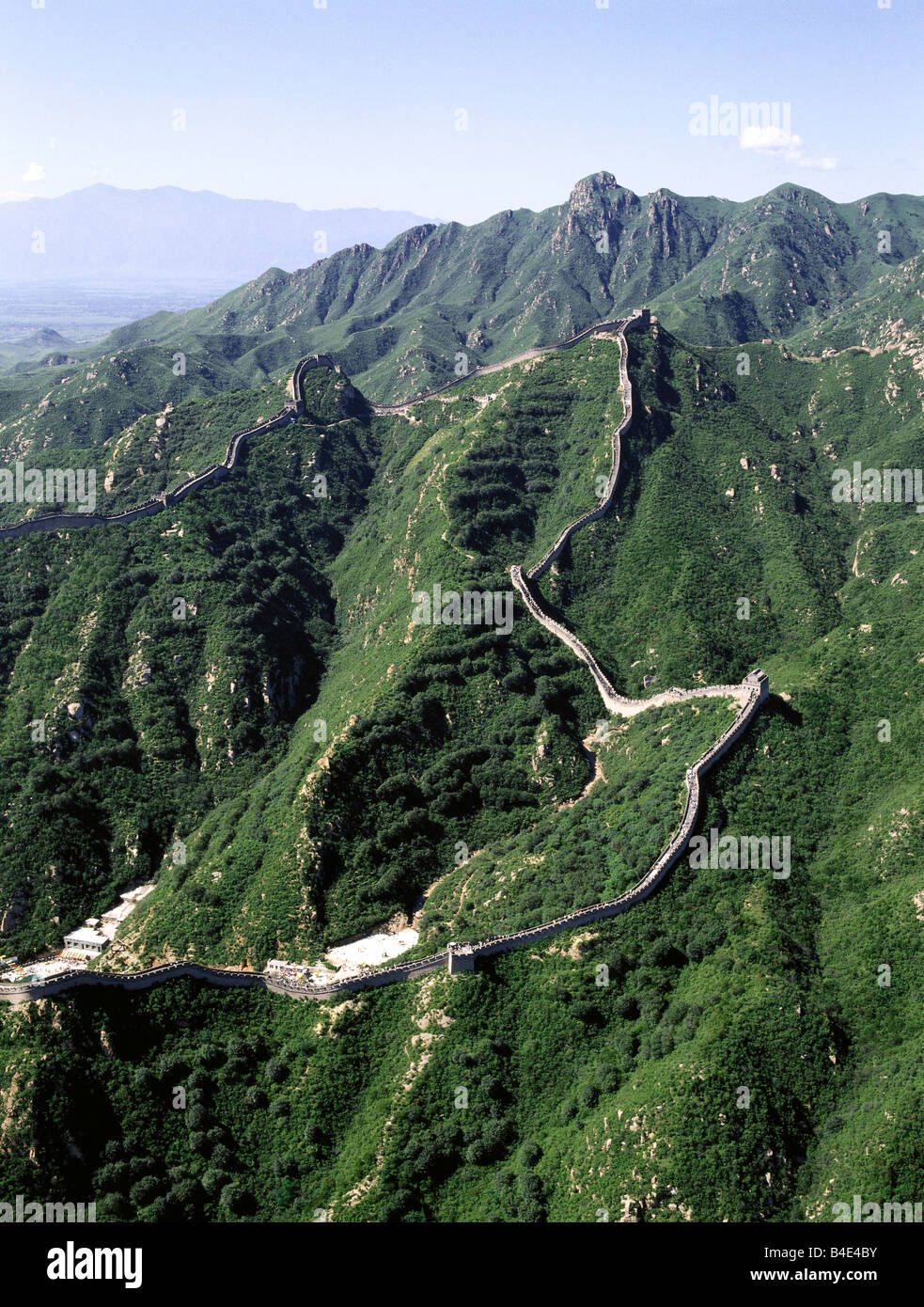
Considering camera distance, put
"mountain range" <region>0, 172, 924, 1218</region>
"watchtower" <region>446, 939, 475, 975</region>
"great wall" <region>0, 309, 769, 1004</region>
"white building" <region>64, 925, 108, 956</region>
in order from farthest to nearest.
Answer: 1. "white building" <region>64, 925, 108, 956</region>
2. "watchtower" <region>446, 939, 475, 975</region>
3. "great wall" <region>0, 309, 769, 1004</region>
4. "mountain range" <region>0, 172, 924, 1218</region>

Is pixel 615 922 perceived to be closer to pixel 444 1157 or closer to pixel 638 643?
pixel 444 1157

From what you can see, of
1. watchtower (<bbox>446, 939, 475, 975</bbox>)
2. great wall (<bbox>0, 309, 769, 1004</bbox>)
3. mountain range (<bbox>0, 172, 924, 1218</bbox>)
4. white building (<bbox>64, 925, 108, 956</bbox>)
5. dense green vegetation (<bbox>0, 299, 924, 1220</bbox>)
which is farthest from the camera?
white building (<bbox>64, 925, 108, 956</bbox>)

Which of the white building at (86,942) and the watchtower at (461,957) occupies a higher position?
the watchtower at (461,957)

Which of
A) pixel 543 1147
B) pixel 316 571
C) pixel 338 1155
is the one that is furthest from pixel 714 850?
pixel 316 571

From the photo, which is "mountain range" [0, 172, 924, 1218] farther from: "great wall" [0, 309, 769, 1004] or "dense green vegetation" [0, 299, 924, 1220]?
"great wall" [0, 309, 769, 1004]

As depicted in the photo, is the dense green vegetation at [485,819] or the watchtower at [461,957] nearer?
the dense green vegetation at [485,819]

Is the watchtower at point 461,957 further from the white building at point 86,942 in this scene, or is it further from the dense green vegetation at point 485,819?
the white building at point 86,942

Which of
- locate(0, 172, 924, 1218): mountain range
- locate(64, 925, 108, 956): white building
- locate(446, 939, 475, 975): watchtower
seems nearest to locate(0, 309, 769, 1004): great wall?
locate(446, 939, 475, 975): watchtower

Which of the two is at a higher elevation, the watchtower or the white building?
the watchtower

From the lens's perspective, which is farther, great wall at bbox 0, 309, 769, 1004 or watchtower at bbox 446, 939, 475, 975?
watchtower at bbox 446, 939, 475, 975

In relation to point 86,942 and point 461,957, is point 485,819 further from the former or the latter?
point 86,942

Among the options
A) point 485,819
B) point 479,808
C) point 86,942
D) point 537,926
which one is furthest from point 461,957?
point 86,942

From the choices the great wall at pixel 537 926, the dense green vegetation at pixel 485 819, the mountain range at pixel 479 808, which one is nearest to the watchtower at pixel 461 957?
the great wall at pixel 537 926
